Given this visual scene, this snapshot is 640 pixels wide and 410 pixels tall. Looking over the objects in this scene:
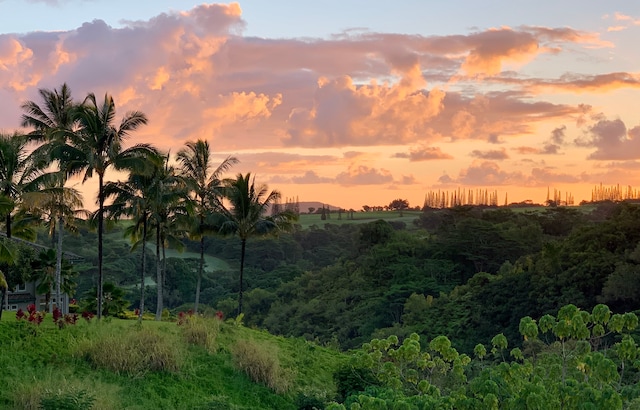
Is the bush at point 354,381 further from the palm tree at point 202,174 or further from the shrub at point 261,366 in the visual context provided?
the palm tree at point 202,174

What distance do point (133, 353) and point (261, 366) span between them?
19.1 feet

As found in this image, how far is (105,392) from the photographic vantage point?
24312 mm

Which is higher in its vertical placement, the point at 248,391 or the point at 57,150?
the point at 57,150

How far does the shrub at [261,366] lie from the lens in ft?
101

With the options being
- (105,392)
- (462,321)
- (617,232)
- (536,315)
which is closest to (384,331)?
(462,321)

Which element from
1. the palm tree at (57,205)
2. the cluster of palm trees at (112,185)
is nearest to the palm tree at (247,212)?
the cluster of palm trees at (112,185)

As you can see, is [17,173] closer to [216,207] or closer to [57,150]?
[57,150]

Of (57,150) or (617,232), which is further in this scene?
(617,232)

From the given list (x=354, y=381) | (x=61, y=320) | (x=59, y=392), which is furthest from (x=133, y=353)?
(x=354, y=381)

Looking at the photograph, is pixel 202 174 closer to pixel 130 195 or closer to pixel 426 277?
pixel 130 195

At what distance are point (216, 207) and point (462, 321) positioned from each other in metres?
26.6

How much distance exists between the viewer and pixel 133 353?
92.8 feet

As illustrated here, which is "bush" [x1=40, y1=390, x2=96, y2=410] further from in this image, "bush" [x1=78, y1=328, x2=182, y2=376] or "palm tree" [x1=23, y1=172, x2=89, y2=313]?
"palm tree" [x1=23, y1=172, x2=89, y2=313]

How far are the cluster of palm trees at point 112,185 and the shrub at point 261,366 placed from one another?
8370mm
